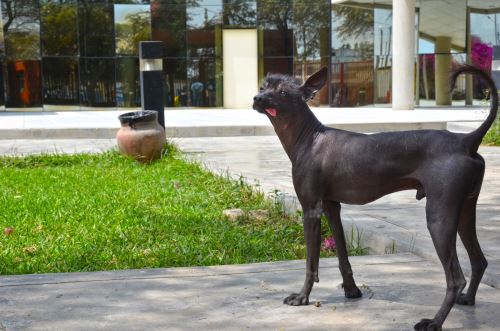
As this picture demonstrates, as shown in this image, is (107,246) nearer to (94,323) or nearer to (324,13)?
(94,323)

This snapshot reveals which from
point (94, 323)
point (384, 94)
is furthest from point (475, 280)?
point (384, 94)

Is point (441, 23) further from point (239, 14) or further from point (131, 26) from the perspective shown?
point (131, 26)

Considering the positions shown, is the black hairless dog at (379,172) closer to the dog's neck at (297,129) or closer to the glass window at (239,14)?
the dog's neck at (297,129)

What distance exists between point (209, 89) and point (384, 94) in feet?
20.4

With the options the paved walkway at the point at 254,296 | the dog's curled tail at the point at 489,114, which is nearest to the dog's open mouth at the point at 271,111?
the dog's curled tail at the point at 489,114

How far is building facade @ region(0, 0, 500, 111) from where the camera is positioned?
27938mm

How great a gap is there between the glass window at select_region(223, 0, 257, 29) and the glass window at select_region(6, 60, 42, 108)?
268 inches

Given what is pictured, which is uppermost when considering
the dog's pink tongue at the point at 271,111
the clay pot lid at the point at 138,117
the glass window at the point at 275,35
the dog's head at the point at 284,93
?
the glass window at the point at 275,35

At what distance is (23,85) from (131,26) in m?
4.20

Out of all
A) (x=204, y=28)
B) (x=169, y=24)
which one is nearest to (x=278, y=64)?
(x=204, y=28)

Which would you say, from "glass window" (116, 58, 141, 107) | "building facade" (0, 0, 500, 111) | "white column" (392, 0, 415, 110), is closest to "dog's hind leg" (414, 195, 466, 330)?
"white column" (392, 0, 415, 110)

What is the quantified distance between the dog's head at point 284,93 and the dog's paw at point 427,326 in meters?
1.21

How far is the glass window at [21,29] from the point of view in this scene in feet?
90.6

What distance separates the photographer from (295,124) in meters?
4.16
